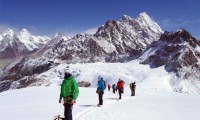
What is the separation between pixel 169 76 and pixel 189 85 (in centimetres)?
1184

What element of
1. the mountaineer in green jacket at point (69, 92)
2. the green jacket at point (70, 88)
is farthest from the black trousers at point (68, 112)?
the green jacket at point (70, 88)

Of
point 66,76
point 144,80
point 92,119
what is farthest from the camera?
point 144,80

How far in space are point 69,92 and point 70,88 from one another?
0.52 ft

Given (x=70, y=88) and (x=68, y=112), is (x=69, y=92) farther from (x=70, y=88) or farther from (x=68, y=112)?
(x=68, y=112)

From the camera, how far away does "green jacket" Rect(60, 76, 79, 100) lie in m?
13.7

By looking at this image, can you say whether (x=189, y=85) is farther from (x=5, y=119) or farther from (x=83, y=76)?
(x=5, y=119)

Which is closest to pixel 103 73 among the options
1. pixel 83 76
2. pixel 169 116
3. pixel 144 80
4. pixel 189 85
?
pixel 83 76

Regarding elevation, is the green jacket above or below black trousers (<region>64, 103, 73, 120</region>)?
above

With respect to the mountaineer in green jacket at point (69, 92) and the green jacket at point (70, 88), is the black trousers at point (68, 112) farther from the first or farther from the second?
the green jacket at point (70, 88)

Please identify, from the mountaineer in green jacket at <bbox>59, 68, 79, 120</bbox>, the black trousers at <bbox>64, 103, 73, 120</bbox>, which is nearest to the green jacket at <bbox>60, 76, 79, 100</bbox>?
the mountaineer in green jacket at <bbox>59, 68, 79, 120</bbox>

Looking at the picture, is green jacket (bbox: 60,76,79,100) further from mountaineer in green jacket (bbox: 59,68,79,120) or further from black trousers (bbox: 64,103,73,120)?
black trousers (bbox: 64,103,73,120)

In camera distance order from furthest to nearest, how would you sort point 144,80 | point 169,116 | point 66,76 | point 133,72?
point 133,72, point 144,80, point 169,116, point 66,76

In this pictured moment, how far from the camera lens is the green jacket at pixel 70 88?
13734 millimetres

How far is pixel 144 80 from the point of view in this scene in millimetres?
178125
